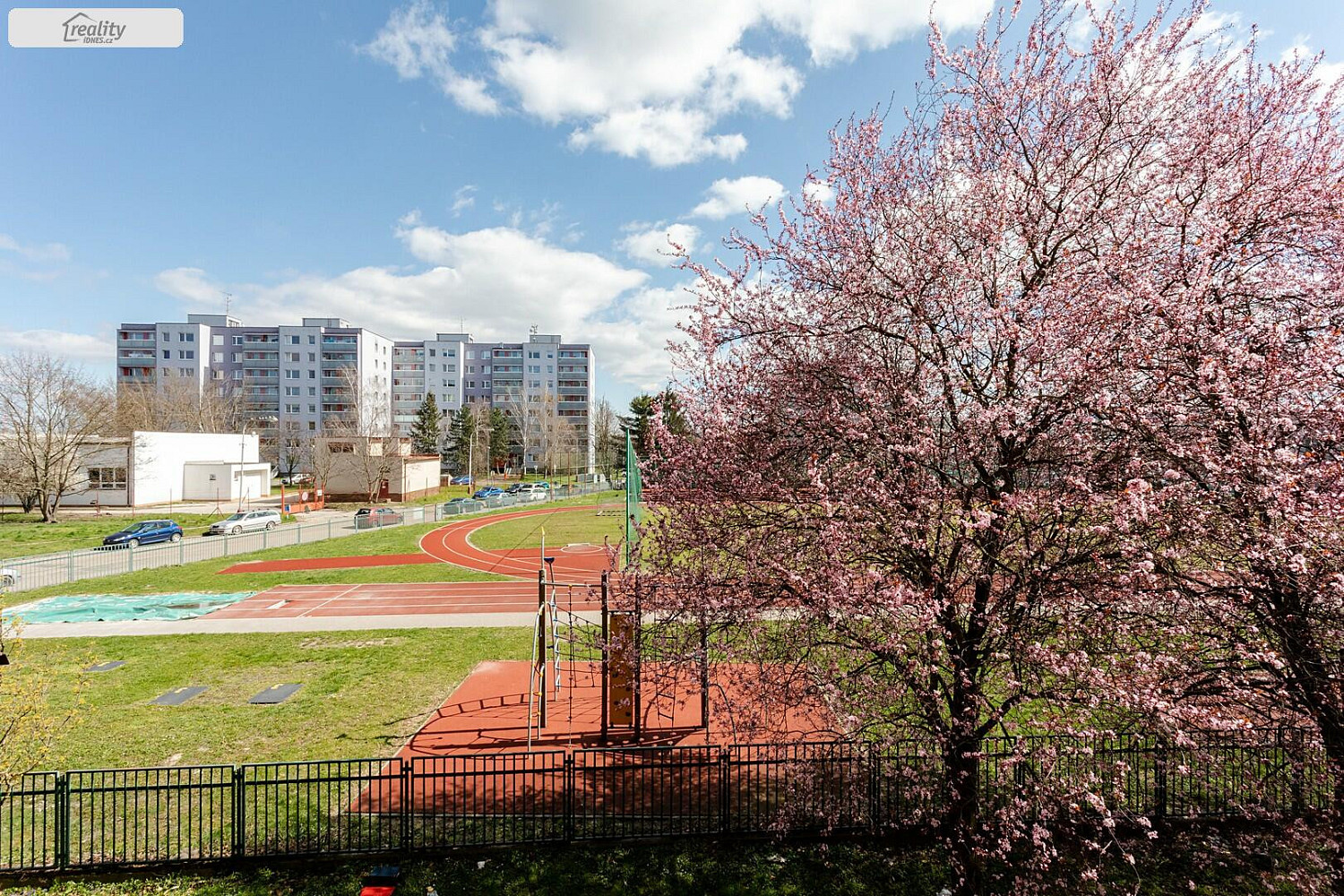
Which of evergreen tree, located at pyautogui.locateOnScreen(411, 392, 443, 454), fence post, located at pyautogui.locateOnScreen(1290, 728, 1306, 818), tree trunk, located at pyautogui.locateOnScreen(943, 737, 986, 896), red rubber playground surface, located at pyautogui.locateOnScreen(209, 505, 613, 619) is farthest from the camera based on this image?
evergreen tree, located at pyautogui.locateOnScreen(411, 392, 443, 454)

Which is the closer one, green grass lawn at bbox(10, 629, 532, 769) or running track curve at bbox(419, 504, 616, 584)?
green grass lawn at bbox(10, 629, 532, 769)

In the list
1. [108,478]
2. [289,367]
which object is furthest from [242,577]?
[289,367]

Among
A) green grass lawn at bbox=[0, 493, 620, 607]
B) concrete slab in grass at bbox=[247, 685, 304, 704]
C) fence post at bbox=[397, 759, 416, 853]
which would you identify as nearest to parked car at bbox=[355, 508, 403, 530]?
green grass lawn at bbox=[0, 493, 620, 607]

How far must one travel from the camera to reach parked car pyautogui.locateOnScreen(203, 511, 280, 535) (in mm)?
33656

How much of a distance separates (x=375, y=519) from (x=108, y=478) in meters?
24.4

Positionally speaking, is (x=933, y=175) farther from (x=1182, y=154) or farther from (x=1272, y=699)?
(x=1272, y=699)

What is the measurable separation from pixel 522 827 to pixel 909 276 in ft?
27.7

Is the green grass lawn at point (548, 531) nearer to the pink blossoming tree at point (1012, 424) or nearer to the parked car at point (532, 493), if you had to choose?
the parked car at point (532, 493)

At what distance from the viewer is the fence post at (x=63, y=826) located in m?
7.31

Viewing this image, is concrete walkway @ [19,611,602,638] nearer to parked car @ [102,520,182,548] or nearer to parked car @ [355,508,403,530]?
parked car @ [102,520,182,548]

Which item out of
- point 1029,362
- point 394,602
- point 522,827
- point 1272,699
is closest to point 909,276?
point 1029,362

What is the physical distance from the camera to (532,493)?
178 feet

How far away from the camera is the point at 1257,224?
5465mm

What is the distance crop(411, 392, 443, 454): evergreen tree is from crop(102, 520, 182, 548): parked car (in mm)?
43807
